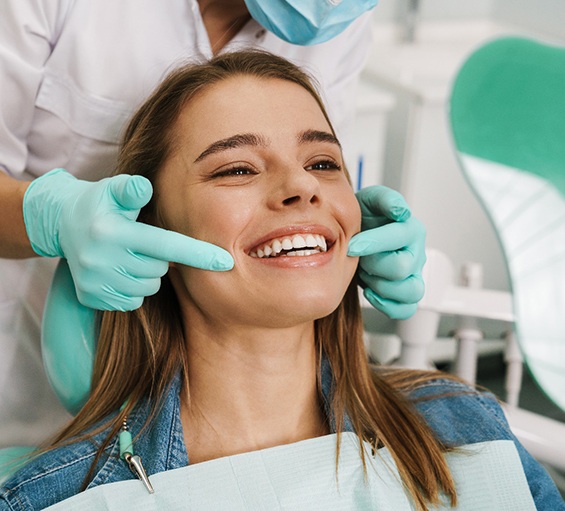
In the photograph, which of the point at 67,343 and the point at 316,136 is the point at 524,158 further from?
the point at 67,343

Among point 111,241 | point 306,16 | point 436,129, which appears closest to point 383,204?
point 306,16

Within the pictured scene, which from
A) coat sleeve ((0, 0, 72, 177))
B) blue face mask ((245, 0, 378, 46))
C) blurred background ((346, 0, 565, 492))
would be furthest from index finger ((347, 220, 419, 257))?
blurred background ((346, 0, 565, 492))

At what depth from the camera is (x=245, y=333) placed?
4.08 ft

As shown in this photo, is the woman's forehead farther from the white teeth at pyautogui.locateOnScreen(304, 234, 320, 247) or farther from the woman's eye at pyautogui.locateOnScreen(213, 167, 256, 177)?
the white teeth at pyautogui.locateOnScreen(304, 234, 320, 247)

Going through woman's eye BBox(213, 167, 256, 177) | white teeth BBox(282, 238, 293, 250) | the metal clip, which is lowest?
the metal clip

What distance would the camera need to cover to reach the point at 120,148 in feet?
4.65

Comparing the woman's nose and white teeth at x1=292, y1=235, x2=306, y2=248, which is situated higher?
the woman's nose

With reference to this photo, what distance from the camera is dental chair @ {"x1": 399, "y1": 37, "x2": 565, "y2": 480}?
5.73ft

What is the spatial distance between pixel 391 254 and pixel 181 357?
0.39m

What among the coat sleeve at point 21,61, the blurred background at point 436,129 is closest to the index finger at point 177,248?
the coat sleeve at point 21,61

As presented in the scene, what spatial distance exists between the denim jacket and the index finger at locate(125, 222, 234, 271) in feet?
0.91

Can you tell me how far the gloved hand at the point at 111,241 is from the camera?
1105mm

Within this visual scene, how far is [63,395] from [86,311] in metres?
0.15

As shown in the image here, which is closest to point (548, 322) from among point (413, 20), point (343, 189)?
point (343, 189)
